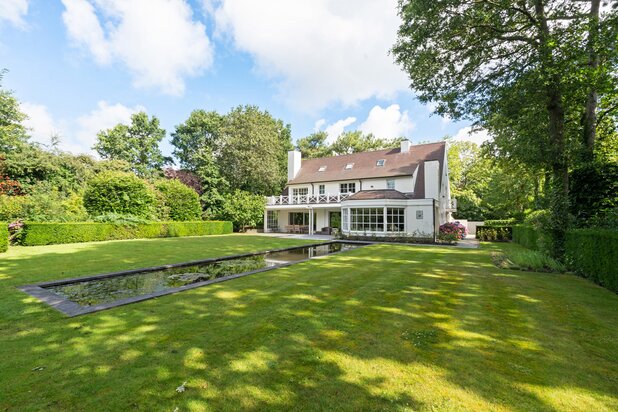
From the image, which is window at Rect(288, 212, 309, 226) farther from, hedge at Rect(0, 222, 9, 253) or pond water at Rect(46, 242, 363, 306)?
hedge at Rect(0, 222, 9, 253)

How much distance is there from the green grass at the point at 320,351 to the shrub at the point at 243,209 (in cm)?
2264

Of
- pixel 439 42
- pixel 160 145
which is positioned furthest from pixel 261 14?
pixel 160 145

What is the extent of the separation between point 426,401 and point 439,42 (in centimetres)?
1314

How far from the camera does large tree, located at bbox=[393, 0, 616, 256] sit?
9.02 meters

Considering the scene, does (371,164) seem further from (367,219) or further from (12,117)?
(12,117)

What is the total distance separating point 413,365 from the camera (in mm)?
3129

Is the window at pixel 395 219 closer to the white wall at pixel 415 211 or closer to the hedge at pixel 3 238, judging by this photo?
the white wall at pixel 415 211

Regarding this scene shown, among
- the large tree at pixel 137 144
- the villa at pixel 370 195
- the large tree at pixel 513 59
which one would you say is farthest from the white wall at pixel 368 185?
the large tree at pixel 137 144

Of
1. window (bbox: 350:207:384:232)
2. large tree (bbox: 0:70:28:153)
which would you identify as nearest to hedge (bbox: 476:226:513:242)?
window (bbox: 350:207:384:232)

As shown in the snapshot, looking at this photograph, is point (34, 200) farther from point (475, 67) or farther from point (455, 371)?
point (475, 67)

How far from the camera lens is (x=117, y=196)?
71.3ft

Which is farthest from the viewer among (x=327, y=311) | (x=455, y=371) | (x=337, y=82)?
(x=337, y=82)

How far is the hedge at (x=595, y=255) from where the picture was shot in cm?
645

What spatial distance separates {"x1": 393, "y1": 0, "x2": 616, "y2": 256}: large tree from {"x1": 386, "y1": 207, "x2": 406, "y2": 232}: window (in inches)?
362
